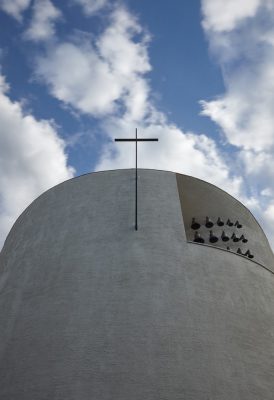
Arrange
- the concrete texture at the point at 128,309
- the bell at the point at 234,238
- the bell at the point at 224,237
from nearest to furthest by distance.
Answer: the concrete texture at the point at 128,309 < the bell at the point at 224,237 < the bell at the point at 234,238

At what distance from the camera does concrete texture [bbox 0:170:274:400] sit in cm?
762

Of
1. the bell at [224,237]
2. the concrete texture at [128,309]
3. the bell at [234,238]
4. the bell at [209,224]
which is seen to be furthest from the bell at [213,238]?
the concrete texture at [128,309]

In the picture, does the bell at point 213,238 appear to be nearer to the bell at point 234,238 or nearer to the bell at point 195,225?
the bell at point 195,225

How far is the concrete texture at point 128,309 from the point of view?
762cm

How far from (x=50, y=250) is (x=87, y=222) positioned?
129cm

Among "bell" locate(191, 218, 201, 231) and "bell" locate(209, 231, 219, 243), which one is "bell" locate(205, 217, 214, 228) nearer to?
"bell" locate(191, 218, 201, 231)

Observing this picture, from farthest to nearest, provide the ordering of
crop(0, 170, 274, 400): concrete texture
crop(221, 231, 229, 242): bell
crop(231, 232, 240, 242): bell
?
crop(231, 232, 240, 242): bell, crop(221, 231, 229, 242): bell, crop(0, 170, 274, 400): concrete texture

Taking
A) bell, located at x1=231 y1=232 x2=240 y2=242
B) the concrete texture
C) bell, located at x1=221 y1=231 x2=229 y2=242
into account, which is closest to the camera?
the concrete texture

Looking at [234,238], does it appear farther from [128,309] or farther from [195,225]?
[128,309]

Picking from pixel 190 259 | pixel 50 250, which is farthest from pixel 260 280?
pixel 50 250

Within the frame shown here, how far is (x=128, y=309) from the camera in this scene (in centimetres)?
858

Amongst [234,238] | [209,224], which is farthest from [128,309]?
[234,238]

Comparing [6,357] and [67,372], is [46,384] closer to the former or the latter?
[67,372]

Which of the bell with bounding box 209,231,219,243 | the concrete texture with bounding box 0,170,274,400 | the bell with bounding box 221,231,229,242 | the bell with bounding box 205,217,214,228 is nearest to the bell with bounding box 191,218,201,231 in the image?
the bell with bounding box 205,217,214,228
